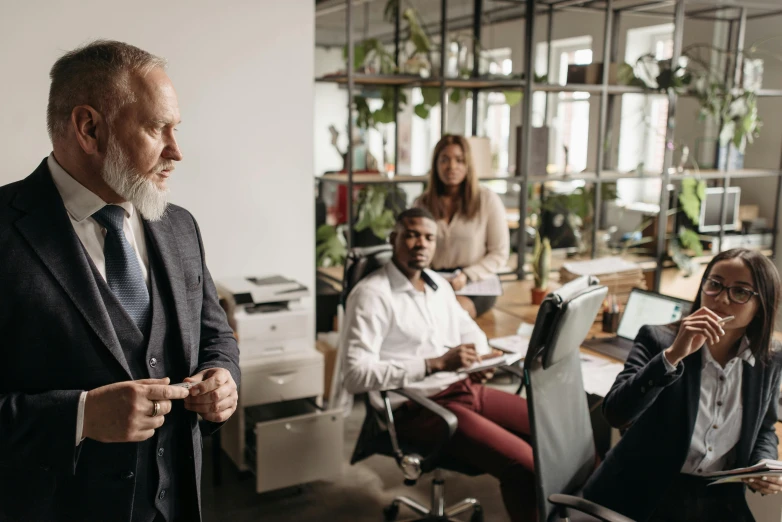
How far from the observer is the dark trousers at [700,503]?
198 centimetres

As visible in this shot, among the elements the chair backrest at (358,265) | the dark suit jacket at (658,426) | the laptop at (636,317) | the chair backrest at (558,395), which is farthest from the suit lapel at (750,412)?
the chair backrest at (358,265)

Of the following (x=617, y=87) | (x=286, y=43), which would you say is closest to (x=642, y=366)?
(x=286, y=43)

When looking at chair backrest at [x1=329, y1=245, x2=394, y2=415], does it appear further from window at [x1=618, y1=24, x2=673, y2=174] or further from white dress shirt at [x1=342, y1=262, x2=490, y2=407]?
window at [x1=618, y1=24, x2=673, y2=174]

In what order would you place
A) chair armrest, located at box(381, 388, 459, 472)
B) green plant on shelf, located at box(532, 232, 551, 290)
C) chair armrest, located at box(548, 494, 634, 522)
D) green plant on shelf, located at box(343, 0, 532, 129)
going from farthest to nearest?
green plant on shelf, located at box(343, 0, 532, 129) < green plant on shelf, located at box(532, 232, 551, 290) < chair armrest, located at box(381, 388, 459, 472) < chair armrest, located at box(548, 494, 634, 522)

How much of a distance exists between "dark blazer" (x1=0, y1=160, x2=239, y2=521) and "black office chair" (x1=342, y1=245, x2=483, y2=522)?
1164mm

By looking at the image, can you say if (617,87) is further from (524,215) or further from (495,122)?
(495,122)

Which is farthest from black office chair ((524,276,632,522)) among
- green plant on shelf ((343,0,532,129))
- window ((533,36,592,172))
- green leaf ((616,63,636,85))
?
window ((533,36,592,172))

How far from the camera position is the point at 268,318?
3.15 meters

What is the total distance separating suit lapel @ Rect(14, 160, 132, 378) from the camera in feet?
4.19

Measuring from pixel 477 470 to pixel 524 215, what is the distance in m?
2.29

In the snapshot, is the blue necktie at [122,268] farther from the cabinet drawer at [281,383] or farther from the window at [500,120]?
the window at [500,120]

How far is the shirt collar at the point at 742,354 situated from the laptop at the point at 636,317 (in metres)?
0.71

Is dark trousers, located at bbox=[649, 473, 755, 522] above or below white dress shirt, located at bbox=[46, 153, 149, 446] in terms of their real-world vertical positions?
below

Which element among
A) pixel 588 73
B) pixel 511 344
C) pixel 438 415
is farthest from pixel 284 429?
pixel 588 73
